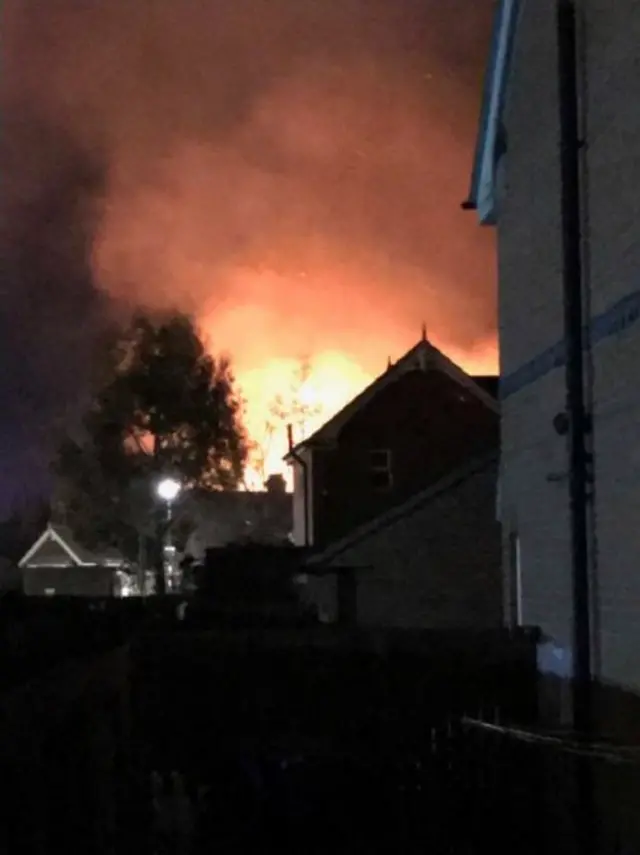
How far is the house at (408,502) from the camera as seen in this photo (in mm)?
25609

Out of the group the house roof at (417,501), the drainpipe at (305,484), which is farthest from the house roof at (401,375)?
the house roof at (417,501)

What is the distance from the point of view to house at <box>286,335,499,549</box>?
1284 inches

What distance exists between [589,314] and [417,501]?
1520 cm

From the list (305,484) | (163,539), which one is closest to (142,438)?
(163,539)

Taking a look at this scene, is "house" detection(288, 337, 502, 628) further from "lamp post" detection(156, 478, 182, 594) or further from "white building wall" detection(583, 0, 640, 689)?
"white building wall" detection(583, 0, 640, 689)

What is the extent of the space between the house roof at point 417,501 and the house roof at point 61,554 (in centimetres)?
2872

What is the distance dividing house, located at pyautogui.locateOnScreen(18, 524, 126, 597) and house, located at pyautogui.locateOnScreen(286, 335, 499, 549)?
20.7 metres

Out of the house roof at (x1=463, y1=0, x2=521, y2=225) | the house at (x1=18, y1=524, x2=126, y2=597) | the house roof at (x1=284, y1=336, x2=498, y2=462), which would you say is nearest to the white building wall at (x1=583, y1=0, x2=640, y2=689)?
the house roof at (x1=463, y1=0, x2=521, y2=225)

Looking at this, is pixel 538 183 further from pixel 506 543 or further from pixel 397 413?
pixel 397 413

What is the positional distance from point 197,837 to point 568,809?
3.35 metres

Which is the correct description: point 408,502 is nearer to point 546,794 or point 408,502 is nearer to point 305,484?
point 305,484

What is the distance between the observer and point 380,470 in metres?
33.2

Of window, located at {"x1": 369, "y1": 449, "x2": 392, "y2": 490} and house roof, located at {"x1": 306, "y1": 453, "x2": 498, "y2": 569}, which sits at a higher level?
window, located at {"x1": 369, "y1": 449, "x2": 392, "y2": 490}

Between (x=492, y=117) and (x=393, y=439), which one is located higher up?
(x=492, y=117)
